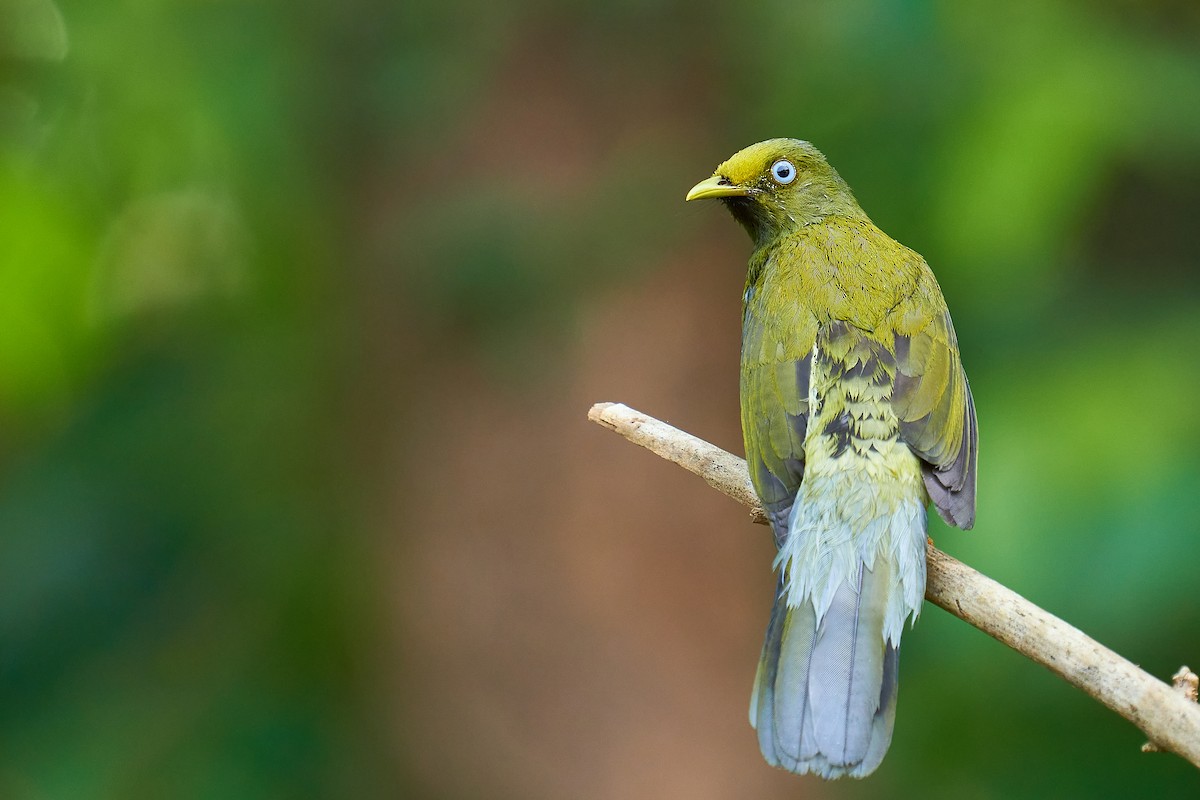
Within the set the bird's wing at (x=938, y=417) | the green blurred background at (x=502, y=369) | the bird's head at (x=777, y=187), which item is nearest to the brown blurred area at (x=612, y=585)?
the green blurred background at (x=502, y=369)

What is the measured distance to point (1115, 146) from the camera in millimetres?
5066

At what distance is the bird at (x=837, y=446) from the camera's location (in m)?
2.94

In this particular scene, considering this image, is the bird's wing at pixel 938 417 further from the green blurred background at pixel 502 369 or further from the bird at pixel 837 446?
the green blurred background at pixel 502 369

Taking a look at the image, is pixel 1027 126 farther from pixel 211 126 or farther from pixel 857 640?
pixel 211 126

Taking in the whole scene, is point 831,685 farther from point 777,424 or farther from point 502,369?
point 502,369

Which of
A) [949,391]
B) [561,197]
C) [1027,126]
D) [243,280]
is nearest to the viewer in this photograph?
[949,391]

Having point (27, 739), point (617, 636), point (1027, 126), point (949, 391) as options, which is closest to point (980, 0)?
point (1027, 126)

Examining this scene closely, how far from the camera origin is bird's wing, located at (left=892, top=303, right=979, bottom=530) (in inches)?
138

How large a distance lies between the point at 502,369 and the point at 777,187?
65.6 inches

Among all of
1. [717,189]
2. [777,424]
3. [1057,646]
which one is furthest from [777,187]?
[1057,646]

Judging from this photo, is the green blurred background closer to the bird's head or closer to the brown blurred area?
the brown blurred area

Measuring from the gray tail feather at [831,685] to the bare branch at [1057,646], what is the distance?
172 millimetres

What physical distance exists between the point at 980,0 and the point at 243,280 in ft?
10.7

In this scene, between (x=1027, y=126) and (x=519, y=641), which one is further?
(x=519, y=641)
